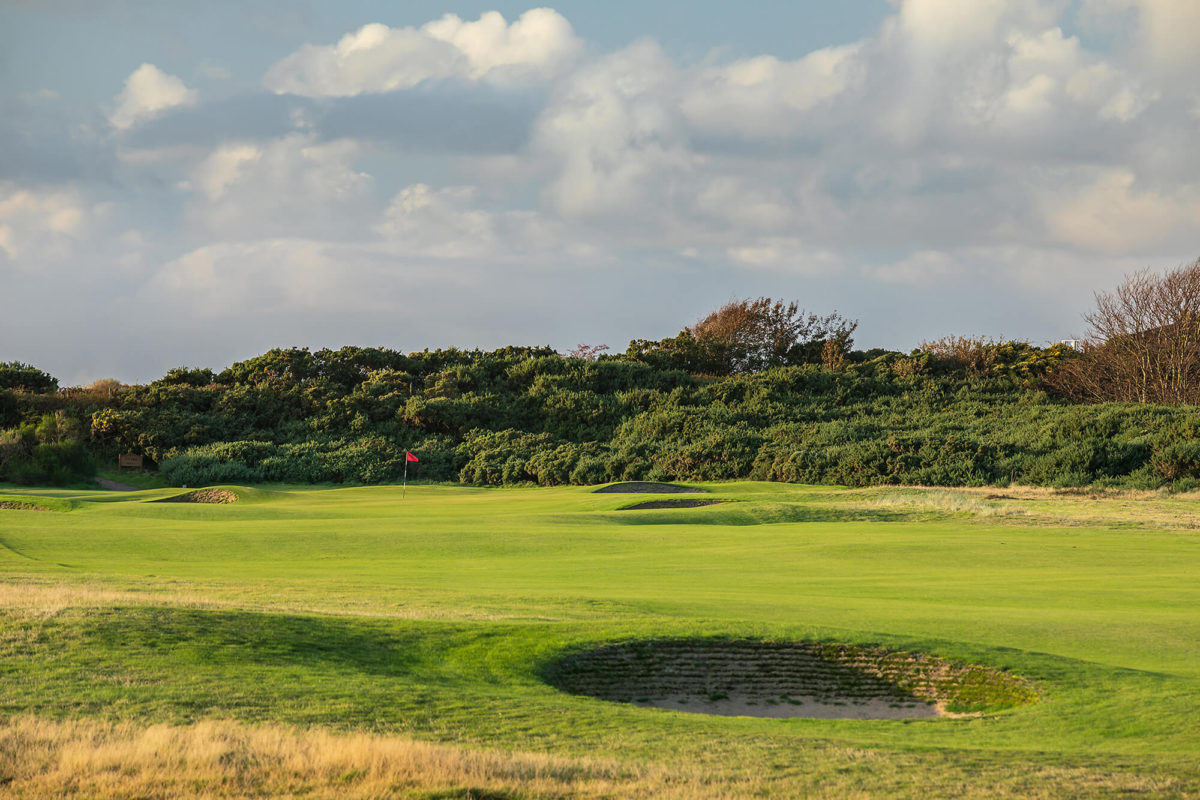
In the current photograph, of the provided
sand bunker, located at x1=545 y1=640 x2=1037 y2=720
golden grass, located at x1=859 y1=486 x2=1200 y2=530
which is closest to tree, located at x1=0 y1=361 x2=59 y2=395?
golden grass, located at x1=859 y1=486 x2=1200 y2=530

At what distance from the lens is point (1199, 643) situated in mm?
10172

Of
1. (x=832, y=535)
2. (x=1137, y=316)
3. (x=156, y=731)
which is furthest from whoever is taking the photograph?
(x=1137, y=316)

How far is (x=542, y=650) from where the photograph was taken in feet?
31.8

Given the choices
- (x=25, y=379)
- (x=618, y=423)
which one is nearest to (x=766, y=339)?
(x=618, y=423)

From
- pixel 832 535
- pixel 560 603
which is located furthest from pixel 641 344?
pixel 560 603

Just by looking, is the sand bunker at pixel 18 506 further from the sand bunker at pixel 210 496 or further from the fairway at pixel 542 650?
the fairway at pixel 542 650

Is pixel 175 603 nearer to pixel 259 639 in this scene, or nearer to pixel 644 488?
pixel 259 639

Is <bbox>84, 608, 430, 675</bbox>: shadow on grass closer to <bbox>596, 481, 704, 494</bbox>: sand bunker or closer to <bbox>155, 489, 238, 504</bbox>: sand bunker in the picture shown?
<bbox>155, 489, 238, 504</bbox>: sand bunker

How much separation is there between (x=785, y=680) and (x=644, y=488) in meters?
25.7

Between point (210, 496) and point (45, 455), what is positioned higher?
point (45, 455)

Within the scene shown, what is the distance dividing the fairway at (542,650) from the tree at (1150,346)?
2927 centimetres

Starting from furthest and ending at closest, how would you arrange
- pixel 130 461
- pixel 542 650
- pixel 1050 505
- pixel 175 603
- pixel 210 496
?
pixel 130 461 → pixel 210 496 → pixel 1050 505 → pixel 175 603 → pixel 542 650

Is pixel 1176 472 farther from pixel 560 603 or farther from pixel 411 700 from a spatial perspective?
pixel 411 700

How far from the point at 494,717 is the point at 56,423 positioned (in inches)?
1666
